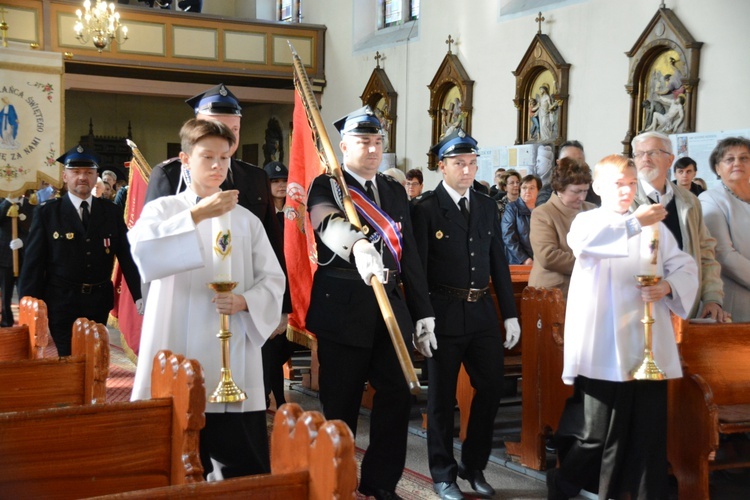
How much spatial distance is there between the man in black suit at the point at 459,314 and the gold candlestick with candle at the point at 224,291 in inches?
49.0

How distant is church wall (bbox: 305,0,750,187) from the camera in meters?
8.01

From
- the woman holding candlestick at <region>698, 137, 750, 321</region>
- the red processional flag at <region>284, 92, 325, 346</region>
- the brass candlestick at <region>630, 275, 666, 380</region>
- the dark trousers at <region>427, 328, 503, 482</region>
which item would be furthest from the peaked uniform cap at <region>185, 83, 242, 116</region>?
the woman holding candlestick at <region>698, 137, 750, 321</region>

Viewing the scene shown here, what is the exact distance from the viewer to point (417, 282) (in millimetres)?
3521

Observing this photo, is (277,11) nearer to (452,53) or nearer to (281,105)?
(281,105)

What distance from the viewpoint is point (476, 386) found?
3852 mm

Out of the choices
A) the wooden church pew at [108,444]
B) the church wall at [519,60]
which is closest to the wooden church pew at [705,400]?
the wooden church pew at [108,444]

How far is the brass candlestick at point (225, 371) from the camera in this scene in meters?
2.63

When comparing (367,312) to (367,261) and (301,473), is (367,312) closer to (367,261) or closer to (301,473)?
(367,261)

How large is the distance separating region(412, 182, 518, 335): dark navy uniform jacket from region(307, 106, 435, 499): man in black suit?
273mm

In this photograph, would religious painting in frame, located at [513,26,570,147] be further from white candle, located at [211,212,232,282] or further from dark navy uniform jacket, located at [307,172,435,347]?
white candle, located at [211,212,232,282]

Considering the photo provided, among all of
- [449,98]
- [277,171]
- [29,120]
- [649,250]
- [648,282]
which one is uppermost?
[449,98]

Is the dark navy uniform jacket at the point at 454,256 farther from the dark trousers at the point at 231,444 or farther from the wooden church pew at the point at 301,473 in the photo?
the wooden church pew at the point at 301,473

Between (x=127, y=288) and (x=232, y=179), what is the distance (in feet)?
8.27

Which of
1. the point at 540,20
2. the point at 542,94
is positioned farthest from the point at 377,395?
the point at 540,20
